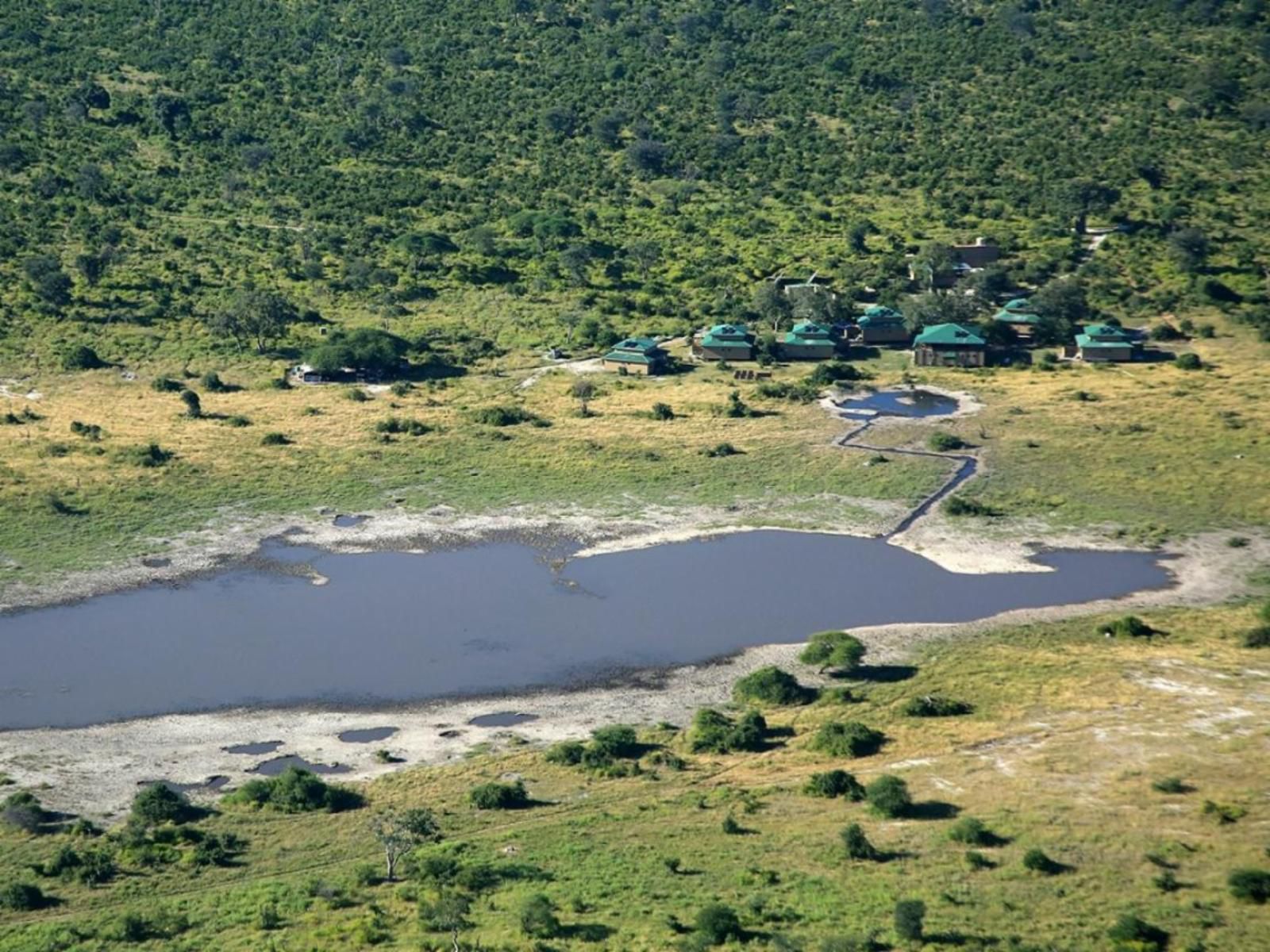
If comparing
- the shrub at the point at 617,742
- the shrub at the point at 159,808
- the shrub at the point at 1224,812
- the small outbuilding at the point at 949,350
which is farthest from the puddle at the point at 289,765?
the small outbuilding at the point at 949,350

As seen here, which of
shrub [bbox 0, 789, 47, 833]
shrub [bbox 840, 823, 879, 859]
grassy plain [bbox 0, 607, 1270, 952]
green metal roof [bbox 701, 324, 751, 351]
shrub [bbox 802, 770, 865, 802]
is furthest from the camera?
green metal roof [bbox 701, 324, 751, 351]

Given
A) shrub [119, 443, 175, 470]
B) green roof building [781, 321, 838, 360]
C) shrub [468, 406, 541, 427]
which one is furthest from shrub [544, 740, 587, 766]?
green roof building [781, 321, 838, 360]

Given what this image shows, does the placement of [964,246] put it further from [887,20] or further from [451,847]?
[451,847]

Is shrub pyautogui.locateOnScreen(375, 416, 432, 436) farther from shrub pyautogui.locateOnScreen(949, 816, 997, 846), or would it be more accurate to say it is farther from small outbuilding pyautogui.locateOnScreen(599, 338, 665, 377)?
shrub pyautogui.locateOnScreen(949, 816, 997, 846)

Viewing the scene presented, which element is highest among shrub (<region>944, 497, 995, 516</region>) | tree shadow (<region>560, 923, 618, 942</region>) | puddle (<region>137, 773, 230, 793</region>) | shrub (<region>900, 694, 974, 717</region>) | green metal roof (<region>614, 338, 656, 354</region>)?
green metal roof (<region>614, 338, 656, 354</region>)

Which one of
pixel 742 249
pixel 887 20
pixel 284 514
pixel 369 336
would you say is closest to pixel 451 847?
pixel 284 514

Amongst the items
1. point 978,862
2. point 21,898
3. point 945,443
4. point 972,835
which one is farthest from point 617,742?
point 945,443

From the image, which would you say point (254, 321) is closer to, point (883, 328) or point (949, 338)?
point (883, 328)
